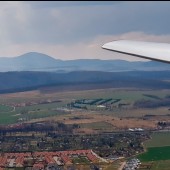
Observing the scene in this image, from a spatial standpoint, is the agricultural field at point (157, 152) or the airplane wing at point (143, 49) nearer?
the airplane wing at point (143, 49)

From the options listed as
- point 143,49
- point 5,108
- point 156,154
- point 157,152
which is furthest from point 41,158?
point 5,108

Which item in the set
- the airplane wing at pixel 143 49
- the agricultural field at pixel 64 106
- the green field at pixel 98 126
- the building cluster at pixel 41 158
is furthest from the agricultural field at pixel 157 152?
the airplane wing at pixel 143 49

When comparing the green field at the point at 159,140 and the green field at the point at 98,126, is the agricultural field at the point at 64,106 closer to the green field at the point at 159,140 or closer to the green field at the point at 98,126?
the green field at the point at 98,126

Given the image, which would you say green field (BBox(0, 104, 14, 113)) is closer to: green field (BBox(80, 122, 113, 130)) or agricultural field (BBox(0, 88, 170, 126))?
agricultural field (BBox(0, 88, 170, 126))

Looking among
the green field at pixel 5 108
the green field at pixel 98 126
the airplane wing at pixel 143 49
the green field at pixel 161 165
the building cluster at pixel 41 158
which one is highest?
the airplane wing at pixel 143 49

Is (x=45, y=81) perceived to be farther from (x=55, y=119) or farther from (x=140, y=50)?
Answer: (x=140, y=50)

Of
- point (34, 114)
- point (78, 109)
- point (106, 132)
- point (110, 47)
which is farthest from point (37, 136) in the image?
point (110, 47)
